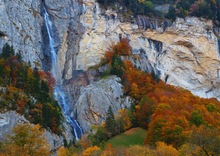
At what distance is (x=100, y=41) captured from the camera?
72.7m

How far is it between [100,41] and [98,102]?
1798 cm

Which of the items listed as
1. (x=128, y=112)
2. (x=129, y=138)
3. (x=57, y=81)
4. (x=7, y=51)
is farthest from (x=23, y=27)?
(x=129, y=138)

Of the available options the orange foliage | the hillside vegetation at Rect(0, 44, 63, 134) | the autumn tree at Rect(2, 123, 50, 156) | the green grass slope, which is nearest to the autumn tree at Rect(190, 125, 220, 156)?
the autumn tree at Rect(2, 123, 50, 156)

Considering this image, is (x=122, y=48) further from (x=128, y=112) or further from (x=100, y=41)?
(x=128, y=112)

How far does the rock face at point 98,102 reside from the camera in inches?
2270

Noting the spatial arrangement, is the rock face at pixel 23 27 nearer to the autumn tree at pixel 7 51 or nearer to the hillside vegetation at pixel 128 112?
the autumn tree at pixel 7 51

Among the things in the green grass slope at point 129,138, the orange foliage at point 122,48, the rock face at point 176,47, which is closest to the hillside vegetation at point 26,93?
the green grass slope at point 129,138

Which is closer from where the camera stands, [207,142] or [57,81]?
[207,142]

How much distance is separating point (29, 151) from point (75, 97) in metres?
31.0

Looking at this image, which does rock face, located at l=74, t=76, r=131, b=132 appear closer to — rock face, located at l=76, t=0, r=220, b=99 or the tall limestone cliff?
the tall limestone cliff

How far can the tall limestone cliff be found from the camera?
61094 mm

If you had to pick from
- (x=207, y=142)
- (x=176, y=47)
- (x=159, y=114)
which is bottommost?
(x=159, y=114)

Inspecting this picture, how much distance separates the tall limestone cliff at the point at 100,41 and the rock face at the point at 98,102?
0.59 feet

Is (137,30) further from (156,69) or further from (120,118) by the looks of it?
(120,118)
